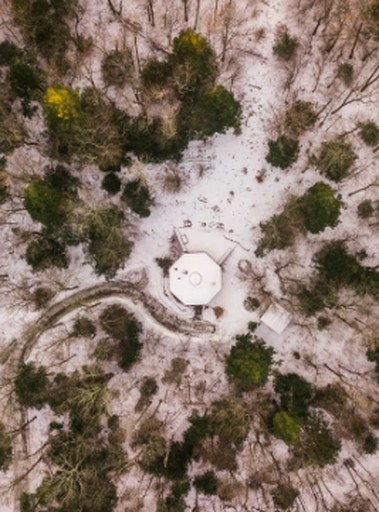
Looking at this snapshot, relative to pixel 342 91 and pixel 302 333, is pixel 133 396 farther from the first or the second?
pixel 342 91

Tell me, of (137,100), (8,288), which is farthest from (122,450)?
(137,100)

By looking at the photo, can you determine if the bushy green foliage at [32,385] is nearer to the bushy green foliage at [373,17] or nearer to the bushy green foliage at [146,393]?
the bushy green foliage at [146,393]

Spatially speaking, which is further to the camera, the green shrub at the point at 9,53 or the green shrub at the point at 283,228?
the green shrub at the point at 9,53

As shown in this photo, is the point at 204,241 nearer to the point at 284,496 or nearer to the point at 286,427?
the point at 286,427

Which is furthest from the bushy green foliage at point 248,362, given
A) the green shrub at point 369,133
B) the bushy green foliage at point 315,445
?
the green shrub at point 369,133

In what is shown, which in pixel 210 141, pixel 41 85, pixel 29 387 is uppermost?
pixel 41 85

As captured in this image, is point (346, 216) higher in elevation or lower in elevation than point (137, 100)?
lower
